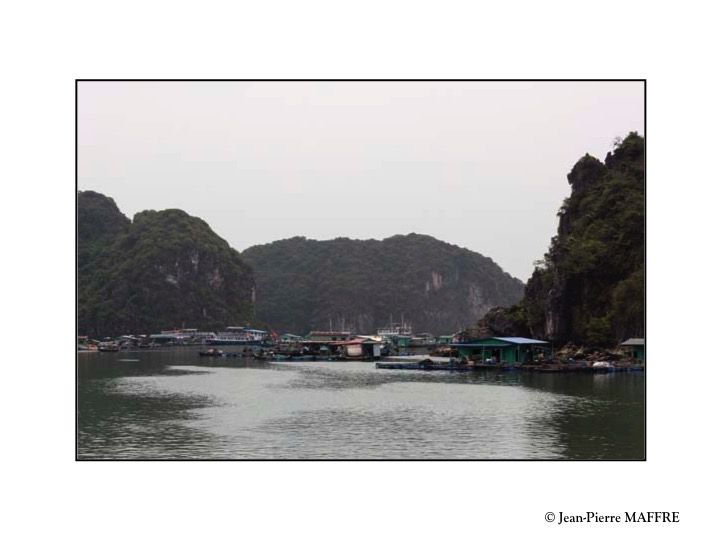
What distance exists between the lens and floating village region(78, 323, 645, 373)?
171 ft

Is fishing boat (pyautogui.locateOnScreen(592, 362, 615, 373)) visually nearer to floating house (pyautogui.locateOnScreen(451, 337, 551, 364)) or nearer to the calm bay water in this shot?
the calm bay water

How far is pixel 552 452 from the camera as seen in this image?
19.5 metres

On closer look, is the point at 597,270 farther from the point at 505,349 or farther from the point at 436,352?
the point at 436,352

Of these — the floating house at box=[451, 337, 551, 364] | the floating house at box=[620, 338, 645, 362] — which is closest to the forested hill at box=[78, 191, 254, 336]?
the floating house at box=[451, 337, 551, 364]

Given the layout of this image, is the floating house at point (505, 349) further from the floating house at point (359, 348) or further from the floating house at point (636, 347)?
the floating house at point (359, 348)

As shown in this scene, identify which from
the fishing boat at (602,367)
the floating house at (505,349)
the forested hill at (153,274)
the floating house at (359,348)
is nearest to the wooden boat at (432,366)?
the floating house at (505,349)

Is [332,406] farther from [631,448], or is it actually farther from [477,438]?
[631,448]

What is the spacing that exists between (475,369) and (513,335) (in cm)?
1784

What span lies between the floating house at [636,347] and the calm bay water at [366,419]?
8181 millimetres

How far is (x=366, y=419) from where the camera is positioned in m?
26.0

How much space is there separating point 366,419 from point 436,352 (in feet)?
195

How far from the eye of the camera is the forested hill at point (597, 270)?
57.2 metres
